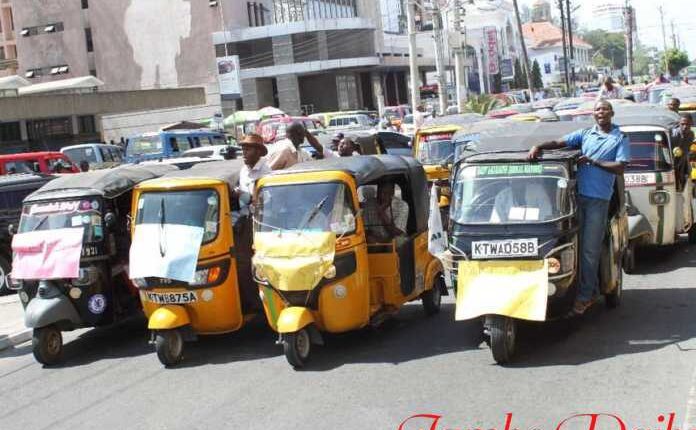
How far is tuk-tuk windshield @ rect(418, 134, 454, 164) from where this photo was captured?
20.1m

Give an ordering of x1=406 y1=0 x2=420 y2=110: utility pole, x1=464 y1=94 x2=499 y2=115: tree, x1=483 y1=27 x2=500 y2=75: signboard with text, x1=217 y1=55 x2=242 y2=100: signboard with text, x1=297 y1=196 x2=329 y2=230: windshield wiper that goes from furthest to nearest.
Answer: x1=483 y1=27 x2=500 y2=75: signboard with text → x1=217 y1=55 x2=242 y2=100: signboard with text → x1=464 y1=94 x2=499 y2=115: tree → x1=406 y1=0 x2=420 y2=110: utility pole → x1=297 y1=196 x2=329 y2=230: windshield wiper

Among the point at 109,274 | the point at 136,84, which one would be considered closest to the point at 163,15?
the point at 136,84

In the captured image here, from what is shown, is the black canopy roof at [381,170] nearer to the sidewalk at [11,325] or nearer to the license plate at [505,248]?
the license plate at [505,248]

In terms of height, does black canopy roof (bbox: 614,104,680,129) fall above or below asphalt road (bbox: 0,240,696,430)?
above

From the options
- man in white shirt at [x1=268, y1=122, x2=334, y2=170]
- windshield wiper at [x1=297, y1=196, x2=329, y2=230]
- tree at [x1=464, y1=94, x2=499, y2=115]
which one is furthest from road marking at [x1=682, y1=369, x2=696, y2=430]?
tree at [x1=464, y1=94, x2=499, y2=115]

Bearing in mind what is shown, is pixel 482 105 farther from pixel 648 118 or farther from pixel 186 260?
pixel 186 260

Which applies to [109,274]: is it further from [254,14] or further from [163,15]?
[254,14]

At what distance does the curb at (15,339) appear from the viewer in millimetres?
11766

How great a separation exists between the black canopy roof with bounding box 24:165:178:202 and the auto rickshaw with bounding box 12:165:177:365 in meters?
0.01

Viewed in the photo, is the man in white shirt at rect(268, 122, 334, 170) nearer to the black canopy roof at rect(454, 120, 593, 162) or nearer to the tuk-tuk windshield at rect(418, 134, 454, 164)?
the black canopy roof at rect(454, 120, 593, 162)

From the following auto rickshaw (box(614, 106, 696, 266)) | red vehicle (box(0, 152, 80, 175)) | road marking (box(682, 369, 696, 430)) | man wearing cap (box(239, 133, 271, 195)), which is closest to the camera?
road marking (box(682, 369, 696, 430))

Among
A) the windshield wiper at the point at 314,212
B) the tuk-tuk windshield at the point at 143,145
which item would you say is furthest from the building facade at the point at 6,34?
the windshield wiper at the point at 314,212

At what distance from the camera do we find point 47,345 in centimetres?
1040

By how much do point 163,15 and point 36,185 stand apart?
51.4m
